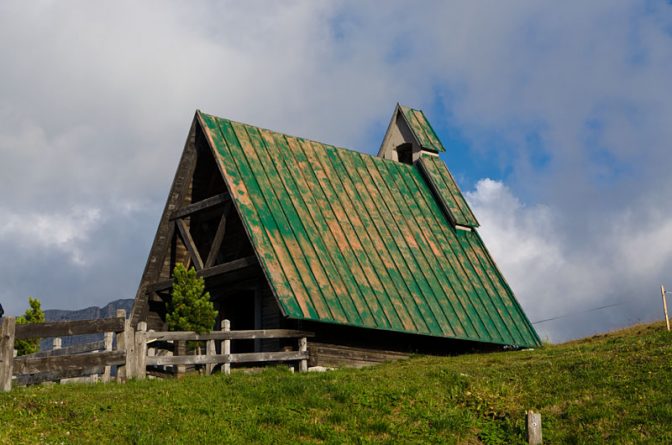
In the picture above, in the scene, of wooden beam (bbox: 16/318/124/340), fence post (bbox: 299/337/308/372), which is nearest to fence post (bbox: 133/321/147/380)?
wooden beam (bbox: 16/318/124/340)

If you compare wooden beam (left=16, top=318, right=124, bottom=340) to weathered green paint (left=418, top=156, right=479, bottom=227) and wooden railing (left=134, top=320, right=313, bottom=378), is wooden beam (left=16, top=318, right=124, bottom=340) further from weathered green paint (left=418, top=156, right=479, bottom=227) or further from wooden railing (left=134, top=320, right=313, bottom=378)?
weathered green paint (left=418, top=156, right=479, bottom=227)

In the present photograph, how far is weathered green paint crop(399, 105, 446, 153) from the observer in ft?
117

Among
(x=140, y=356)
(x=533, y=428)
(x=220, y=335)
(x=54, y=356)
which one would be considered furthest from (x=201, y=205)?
(x=533, y=428)

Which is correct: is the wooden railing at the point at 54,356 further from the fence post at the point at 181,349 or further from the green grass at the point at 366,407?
the fence post at the point at 181,349

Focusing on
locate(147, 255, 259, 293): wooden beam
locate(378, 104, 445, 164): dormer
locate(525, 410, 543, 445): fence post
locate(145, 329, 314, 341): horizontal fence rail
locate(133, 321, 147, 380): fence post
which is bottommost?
locate(525, 410, 543, 445): fence post

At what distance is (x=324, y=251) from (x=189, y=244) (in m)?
4.11

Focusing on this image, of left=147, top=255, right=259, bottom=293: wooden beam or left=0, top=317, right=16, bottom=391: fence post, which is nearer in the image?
left=0, top=317, right=16, bottom=391: fence post

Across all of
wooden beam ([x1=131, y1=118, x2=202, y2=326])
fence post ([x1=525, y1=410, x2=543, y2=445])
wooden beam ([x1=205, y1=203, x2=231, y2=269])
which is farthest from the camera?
wooden beam ([x1=131, y1=118, x2=202, y2=326])

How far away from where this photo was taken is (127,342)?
2000 cm

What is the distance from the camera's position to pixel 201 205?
27.1 m

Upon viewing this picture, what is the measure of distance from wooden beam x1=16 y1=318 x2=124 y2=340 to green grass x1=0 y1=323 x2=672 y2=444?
113cm

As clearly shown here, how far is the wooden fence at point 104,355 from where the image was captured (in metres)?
18.1

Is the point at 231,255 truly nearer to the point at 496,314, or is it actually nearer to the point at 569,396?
the point at 496,314

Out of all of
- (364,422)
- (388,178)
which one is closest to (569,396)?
(364,422)
